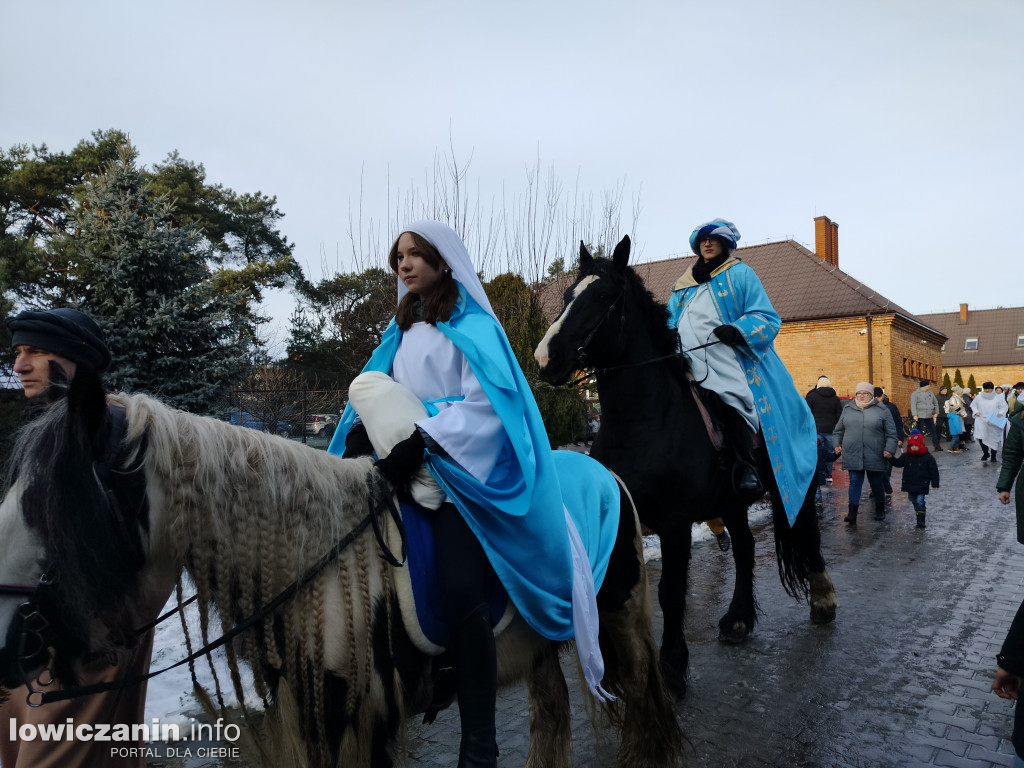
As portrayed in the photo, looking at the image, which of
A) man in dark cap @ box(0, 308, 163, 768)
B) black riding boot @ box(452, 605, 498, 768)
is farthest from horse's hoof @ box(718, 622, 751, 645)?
man in dark cap @ box(0, 308, 163, 768)

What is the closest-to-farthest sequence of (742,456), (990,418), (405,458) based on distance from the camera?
(405,458) → (742,456) → (990,418)

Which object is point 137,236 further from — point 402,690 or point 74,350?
point 402,690

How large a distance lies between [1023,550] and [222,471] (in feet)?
29.5

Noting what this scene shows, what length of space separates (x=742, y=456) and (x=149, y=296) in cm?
741

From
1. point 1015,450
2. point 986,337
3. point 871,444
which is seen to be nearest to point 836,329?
point 871,444

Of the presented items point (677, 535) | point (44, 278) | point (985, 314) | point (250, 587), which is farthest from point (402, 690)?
point (985, 314)

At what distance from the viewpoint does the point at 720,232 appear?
500cm

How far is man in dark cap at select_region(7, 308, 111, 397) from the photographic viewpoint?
2309 mm

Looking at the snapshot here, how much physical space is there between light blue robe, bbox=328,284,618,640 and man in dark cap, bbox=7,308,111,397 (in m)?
1.00

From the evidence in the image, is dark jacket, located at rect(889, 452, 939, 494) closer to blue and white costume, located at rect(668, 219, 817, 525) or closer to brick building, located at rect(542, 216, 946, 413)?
blue and white costume, located at rect(668, 219, 817, 525)

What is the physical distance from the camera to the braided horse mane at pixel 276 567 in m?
1.73

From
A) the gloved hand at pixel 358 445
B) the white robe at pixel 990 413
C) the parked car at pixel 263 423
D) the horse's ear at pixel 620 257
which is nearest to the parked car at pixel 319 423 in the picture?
the parked car at pixel 263 423

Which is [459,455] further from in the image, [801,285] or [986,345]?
[986,345]

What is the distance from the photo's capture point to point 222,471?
177cm
